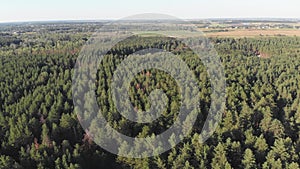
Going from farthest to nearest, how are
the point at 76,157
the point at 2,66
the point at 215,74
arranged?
the point at 2,66
the point at 215,74
the point at 76,157

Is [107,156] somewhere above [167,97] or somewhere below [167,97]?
below

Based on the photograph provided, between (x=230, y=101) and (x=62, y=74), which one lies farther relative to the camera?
(x=62, y=74)

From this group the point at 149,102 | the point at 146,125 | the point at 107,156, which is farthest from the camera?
the point at 149,102

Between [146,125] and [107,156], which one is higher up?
[146,125]

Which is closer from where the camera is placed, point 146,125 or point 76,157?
point 76,157

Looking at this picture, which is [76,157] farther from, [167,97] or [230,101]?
[230,101]

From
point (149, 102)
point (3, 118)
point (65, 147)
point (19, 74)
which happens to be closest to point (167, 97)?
point (149, 102)

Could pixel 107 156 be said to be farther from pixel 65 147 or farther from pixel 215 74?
pixel 215 74

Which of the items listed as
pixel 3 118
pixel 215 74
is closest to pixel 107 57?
pixel 215 74

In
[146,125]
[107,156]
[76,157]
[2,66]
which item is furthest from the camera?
[2,66]
